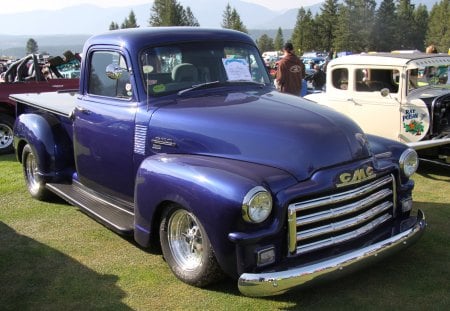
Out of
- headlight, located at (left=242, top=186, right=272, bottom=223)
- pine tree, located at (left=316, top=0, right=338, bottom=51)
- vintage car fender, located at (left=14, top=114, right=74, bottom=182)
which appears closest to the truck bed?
vintage car fender, located at (left=14, top=114, right=74, bottom=182)

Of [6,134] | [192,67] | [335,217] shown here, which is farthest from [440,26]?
[335,217]

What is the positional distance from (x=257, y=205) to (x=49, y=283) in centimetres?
188

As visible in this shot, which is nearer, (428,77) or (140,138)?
(140,138)

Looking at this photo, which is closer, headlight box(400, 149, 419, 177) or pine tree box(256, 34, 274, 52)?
headlight box(400, 149, 419, 177)

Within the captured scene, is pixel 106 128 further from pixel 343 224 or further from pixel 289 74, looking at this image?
pixel 289 74

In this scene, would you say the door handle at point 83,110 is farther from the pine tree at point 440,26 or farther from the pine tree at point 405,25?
the pine tree at point 405,25

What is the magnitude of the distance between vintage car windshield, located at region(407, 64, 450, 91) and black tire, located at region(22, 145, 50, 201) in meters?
5.06

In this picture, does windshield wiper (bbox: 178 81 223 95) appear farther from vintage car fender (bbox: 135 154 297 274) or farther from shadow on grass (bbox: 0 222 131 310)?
shadow on grass (bbox: 0 222 131 310)

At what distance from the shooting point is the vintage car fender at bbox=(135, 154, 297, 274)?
315 centimetres

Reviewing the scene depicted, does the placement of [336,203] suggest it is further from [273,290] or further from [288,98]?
[288,98]

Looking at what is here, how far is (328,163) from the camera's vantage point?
344cm

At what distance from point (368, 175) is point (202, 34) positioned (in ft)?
6.70

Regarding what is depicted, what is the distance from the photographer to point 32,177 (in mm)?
6359

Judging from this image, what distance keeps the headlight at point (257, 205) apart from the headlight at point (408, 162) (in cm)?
148
